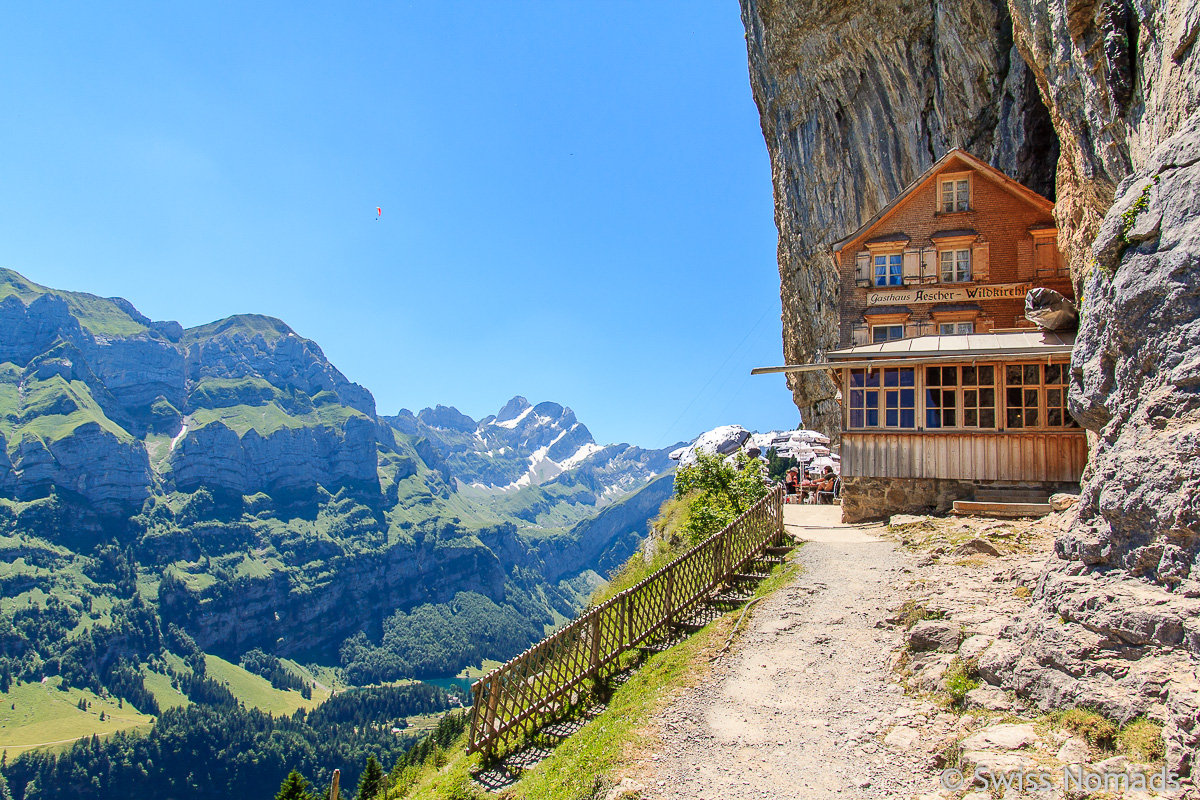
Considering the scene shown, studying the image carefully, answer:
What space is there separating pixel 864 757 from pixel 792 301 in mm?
44606

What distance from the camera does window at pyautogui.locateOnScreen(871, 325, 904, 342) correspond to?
3133cm

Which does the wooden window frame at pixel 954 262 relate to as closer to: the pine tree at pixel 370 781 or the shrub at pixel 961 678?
the shrub at pixel 961 678

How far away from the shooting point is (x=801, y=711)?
32.9 ft

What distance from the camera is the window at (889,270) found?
103ft

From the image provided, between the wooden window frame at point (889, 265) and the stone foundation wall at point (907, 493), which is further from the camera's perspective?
the wooden window frame at point (889, 265)

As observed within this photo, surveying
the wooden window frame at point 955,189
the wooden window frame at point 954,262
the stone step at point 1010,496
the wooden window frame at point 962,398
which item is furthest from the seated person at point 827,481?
the wooden window frame at point 955,189

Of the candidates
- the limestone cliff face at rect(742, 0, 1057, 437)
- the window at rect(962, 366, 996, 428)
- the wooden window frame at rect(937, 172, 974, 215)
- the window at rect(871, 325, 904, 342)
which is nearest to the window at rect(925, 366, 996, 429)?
the window at rect(962, 366, 996, 428)

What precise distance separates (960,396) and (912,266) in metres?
13.0

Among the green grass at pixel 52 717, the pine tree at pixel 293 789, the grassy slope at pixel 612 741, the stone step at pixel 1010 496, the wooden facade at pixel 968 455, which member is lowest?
the green grass at pixel 52 717

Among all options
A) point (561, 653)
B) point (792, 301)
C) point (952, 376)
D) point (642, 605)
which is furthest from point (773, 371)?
point (792, 301)

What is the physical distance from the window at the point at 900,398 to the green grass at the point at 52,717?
8298 inches

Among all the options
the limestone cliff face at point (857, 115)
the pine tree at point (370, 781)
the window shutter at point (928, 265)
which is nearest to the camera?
the window shutter at point (928, 265)

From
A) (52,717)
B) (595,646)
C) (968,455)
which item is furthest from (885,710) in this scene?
(52,717)

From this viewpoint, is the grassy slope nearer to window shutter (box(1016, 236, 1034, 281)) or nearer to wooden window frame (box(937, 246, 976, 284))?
wooden window frame (box(937, 246, 976, 284))
